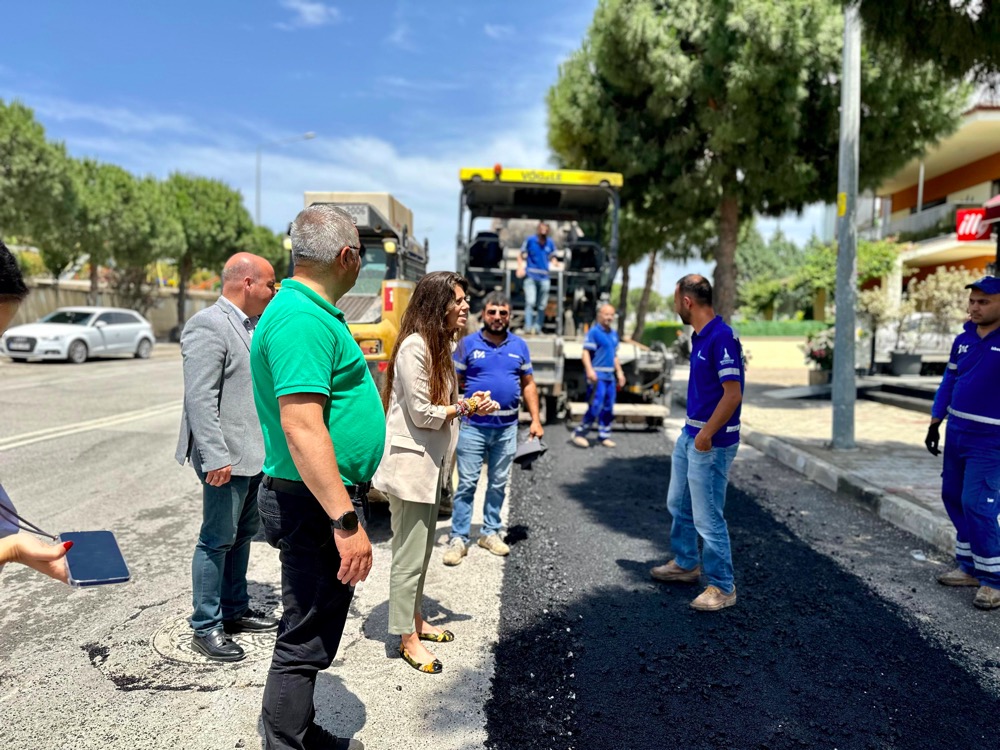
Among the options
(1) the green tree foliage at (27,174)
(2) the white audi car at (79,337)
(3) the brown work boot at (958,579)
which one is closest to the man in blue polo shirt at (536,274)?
(3) the brown work boot at (958,579)

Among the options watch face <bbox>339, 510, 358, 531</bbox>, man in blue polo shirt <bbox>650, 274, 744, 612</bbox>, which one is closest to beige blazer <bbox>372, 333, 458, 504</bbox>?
watch face <bbox>339, 510, 358, 531</bbox>

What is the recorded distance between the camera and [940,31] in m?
6.41

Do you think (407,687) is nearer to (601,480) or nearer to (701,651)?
(701,651)

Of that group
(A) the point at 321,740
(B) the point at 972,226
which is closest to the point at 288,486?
(A) the point at 321,740

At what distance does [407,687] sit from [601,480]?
171 inches

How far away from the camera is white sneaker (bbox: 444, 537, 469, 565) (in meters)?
4.78

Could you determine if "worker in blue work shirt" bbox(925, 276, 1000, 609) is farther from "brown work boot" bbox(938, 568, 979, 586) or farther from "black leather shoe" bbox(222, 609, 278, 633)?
"black leather shoe" bbox(222, 609, 278, 633)

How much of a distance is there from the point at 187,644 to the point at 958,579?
14.6ft

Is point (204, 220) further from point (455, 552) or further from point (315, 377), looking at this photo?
point (315, 377)

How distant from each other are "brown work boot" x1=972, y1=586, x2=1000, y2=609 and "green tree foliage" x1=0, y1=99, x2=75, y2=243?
23.7 meters

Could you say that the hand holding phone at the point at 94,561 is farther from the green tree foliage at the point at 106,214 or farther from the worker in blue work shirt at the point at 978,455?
the green tree foliage at the point at 106,214

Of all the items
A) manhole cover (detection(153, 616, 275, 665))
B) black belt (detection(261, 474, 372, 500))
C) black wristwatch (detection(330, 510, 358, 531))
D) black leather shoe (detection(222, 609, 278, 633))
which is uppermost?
black belt (detection(261, 474, 372, 500))

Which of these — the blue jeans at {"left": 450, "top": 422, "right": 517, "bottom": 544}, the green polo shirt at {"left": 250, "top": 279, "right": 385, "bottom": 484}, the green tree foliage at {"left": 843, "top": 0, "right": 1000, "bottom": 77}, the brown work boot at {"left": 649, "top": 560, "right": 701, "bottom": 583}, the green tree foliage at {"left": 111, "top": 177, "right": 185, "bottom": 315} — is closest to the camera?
the green polo shirt at {"left": 250, "top": 279, "right": 385, "bottom": 484}

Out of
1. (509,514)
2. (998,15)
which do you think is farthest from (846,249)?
(509,514)
